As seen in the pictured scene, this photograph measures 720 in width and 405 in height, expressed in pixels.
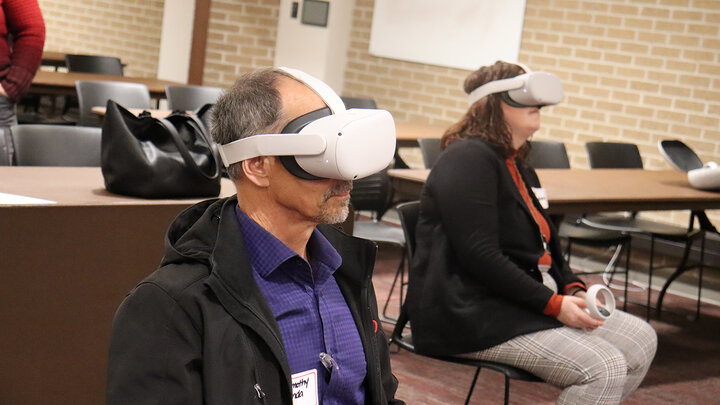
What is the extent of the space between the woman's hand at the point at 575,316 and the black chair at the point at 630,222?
252 cm

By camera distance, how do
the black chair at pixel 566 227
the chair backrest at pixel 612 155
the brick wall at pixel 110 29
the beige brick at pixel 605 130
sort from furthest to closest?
the brick wall at pixel 110 29 < the beige brick at pixel 605 130 < the chair backrest at pixel 612 155 < the black chair at pixel 566 227

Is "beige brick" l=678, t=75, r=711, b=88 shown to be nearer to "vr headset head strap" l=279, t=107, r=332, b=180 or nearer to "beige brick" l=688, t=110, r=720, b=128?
"beige brick" l=688, t=110, r=720, b=128

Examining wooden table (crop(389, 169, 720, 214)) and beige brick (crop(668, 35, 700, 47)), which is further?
beige brick (crop(668, 35, 700, 47))

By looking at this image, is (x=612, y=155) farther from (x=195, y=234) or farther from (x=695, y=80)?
(x=195, y=234)

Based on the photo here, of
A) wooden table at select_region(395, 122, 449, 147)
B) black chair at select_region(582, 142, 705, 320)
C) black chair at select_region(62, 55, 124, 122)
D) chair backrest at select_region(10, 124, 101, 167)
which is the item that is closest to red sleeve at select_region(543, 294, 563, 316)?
chair backrest at select_region(10, 124, 101, 167)

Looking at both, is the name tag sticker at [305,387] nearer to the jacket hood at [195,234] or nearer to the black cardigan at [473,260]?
the jacket hood at [195,234]

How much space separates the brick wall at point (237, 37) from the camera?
817 cm

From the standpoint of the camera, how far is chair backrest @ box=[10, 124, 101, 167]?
3.24 metres

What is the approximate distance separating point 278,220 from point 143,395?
0.40 meters

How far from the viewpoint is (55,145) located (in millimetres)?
3346

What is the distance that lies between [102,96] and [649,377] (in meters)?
3.36

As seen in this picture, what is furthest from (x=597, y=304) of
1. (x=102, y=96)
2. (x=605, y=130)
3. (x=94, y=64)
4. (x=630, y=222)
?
(x=94, y=64)

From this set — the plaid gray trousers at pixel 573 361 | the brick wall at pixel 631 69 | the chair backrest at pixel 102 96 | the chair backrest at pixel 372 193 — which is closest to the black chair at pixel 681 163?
the brick wall at pixel 631 69

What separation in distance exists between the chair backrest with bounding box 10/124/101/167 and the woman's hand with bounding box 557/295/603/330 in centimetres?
180
